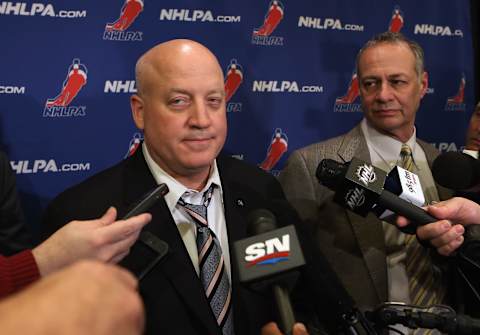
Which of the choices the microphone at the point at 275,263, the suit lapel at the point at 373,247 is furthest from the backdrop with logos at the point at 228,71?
the microphone at the point at 275,263

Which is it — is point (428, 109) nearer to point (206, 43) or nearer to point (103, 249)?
point (206, 43)

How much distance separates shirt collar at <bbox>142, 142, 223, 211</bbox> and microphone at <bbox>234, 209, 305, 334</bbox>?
0.61 meters

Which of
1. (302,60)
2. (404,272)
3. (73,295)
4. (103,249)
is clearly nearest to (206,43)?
(302,60)

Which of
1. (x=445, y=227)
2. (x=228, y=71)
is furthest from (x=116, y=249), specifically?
(x=228, y=71)

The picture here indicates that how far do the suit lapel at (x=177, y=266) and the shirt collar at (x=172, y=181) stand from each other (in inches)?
1.4

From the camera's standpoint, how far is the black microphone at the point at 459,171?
136 centimetres

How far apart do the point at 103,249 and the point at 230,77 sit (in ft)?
4.85

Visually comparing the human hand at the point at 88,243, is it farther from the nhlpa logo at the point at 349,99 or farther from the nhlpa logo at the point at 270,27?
the nhlpa logo at the point at 349,99

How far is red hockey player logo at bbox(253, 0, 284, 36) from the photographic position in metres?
2.43

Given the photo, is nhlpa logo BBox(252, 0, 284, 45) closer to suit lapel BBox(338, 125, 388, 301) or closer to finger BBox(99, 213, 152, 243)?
suit lapel BBox(338, 125, 388, 301)

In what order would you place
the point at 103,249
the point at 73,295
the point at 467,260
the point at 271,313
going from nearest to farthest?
the point at 73,295 < the point at 103,249 < the point at 467,260 < the point at 271,313

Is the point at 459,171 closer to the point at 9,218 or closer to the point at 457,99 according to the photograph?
the point at 9,218

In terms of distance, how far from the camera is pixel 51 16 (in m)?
2.00

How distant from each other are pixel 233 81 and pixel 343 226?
2.91 ft
